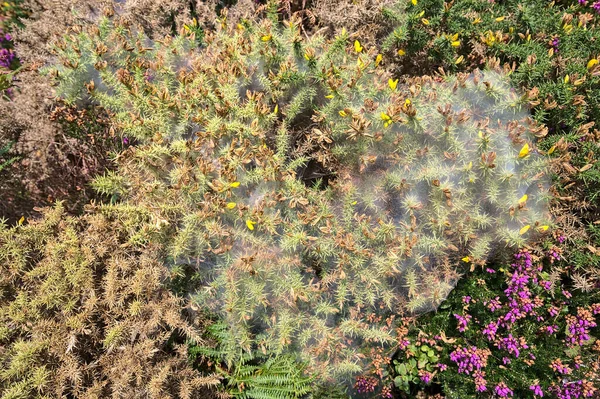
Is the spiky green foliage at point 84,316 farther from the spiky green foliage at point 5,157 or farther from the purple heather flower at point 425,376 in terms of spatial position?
the purple heather flower at point 425,376

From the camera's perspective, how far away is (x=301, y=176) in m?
2.89

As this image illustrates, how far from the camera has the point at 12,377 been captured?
7.86 feet

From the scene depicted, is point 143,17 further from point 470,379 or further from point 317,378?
point 470,379

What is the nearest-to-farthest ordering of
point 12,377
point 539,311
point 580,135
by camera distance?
point 12,377, point 580,135, point 539,311

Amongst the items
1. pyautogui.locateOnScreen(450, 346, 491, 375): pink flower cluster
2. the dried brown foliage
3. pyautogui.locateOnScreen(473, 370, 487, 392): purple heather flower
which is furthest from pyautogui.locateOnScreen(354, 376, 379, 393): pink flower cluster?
the dried brown foliage

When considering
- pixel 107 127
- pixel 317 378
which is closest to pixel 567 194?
pixel 317 378

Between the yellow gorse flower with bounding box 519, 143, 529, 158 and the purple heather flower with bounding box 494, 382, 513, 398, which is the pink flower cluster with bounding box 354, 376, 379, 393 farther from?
the yellow gorse flower with bounding box 519, 143, 529, 158

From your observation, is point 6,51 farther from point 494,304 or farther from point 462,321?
point 494,304

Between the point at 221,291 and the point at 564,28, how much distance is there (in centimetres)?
310

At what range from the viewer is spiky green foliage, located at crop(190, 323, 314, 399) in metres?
2.63

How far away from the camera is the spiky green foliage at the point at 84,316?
2.40 meters

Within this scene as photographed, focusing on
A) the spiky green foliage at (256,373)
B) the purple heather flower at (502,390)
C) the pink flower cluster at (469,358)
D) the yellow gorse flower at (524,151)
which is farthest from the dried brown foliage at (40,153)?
the purple heather flower at (502,390)

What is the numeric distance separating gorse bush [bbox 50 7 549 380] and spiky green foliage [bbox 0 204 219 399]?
0.75 feet

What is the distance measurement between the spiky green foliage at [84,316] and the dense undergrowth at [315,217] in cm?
2
